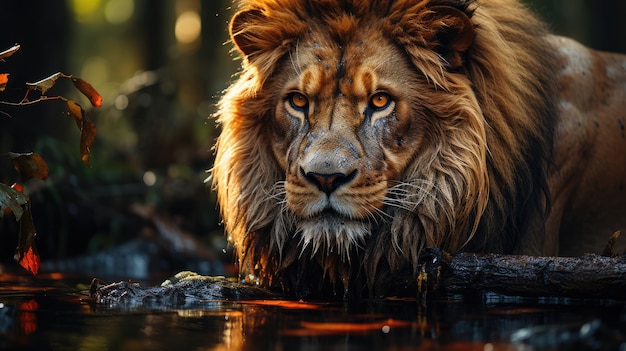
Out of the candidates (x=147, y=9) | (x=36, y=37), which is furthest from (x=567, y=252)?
(x=147, y=9)

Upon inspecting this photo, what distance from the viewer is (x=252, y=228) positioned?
5.41m

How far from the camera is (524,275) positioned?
4.68 meters

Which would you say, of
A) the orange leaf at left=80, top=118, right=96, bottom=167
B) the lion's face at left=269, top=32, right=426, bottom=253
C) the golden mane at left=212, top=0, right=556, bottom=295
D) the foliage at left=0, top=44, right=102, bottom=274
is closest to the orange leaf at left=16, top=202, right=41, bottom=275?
Result: the foliage at left=0, top=44, right=102, bottom=274

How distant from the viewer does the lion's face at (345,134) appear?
15.7 feet

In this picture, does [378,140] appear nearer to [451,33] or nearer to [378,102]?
[378,102]

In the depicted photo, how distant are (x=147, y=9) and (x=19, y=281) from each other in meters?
14.4

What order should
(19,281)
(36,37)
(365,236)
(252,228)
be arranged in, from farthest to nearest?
(36,37) → (19,281) → (252,228) → (365,236)

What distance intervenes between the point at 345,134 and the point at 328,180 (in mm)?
361

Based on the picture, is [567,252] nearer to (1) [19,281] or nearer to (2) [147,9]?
(1) [19,281]

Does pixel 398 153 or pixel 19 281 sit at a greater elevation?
pixel 398 153

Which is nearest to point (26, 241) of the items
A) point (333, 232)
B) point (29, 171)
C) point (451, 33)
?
point (29, 171)

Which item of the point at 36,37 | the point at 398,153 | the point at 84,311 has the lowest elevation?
the point at 84,311

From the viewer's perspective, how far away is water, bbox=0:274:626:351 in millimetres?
3307

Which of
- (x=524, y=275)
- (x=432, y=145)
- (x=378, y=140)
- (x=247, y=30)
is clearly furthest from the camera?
(x=247, y=30)
